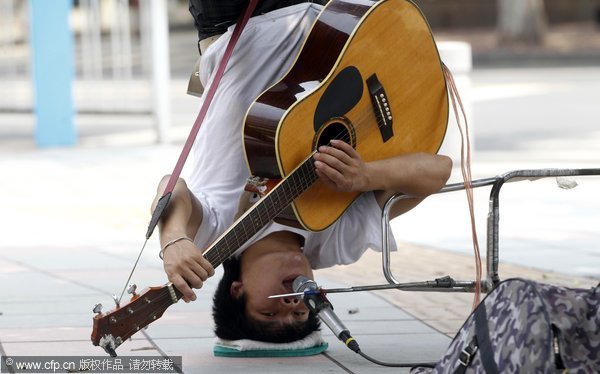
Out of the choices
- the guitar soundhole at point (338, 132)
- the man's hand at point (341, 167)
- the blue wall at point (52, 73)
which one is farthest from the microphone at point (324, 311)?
the blue wall at point (52, 73)

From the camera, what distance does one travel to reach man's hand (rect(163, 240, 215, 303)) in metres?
3.91

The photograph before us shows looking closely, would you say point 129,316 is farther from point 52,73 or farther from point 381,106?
point 52,73

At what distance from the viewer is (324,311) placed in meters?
4.21

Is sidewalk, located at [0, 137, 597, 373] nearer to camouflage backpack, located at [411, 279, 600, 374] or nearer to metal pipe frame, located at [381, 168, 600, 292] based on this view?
metal pipe frame, located at [381, 168, 600, 292]

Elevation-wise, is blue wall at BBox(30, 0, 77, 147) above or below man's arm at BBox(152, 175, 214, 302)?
above

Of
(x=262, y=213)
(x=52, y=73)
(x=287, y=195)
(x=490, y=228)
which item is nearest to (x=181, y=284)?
(x=262, y=213)

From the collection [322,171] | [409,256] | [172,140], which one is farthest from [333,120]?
[172,140]

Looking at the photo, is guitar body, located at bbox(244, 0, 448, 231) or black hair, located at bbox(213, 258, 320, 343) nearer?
guitar body, located at bbox(244, 0, 448, 231)

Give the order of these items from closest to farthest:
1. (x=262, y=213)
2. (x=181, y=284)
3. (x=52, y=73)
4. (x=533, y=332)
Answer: (x=533, y=332) → (x=181, y=284) → (x=262, y=213) → (x=52, y=73)

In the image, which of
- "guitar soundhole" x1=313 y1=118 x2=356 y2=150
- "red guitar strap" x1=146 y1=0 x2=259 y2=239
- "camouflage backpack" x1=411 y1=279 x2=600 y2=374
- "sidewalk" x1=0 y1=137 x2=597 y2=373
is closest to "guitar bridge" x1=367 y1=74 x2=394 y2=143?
"guitar soundhole" x1=313 y1=118 x2=356 y2=150

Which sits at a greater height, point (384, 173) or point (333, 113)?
point (333, 113)

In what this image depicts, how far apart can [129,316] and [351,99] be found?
995 millimetres

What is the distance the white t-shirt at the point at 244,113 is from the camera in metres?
4.44

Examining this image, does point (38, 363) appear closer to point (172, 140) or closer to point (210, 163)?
point (210, 163)
